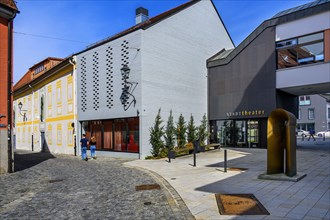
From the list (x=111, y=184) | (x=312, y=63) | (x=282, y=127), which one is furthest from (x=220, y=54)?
(x=111, y=184)

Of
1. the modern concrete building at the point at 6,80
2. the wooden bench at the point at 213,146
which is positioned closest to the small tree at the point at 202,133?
the wooden bench at the point at 213,146

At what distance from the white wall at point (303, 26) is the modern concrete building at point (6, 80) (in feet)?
53.6

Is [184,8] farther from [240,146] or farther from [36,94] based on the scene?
[36,94]

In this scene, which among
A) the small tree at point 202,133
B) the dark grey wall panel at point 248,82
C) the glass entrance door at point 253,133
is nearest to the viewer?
the dark grey wall panel at point 248,82

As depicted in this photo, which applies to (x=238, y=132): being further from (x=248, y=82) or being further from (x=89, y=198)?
(x=89, y=198)

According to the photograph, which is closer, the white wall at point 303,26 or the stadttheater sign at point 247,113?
the white wall at point 303,26

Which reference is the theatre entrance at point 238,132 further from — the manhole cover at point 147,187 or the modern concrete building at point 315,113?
the modern concrete building at point 315,113

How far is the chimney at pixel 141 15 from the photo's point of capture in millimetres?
24614

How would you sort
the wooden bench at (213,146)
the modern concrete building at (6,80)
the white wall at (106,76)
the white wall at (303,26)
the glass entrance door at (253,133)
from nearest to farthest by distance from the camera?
1. the modern concrete building at (6,80)
2. the white wall at (303,26)
3. the white wall at (106,76)
4. the wooden bench at (213,146)
5. the glass entrance door at (253,133)

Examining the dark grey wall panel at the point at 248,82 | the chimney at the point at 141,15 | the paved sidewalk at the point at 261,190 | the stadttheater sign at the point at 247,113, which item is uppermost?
the chimney at the point at 141,15

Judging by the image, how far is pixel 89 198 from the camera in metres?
7.68

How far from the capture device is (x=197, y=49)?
22.5 metres

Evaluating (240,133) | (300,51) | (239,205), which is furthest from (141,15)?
(239,205)

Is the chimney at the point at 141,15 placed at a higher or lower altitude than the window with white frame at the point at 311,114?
higher
